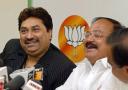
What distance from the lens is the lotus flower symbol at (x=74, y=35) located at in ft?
7.88

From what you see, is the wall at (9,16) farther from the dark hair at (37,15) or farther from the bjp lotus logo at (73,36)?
the dark hair at (37,15)

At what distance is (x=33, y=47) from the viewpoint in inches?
68.6

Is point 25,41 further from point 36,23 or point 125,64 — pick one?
point 125,64

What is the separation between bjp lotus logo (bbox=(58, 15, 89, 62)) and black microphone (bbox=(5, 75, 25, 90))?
1186 millimetres

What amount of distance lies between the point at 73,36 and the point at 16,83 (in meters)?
1.30

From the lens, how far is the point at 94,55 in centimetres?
147

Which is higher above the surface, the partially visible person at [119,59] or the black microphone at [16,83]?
the partially visible person at [119,59]

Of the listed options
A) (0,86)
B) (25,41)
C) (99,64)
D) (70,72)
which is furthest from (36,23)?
(0,86)

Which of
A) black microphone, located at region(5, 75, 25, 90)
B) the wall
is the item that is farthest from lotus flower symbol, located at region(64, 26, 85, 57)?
black microphone, located at region(5, 75, 25, 90)

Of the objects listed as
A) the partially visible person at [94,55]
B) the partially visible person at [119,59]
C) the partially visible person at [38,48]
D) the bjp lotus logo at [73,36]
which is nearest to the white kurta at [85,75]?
the partially visible person at [94,55]

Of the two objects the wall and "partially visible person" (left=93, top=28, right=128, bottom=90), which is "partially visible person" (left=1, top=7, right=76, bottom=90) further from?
the wall

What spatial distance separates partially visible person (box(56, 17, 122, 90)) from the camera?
144cm

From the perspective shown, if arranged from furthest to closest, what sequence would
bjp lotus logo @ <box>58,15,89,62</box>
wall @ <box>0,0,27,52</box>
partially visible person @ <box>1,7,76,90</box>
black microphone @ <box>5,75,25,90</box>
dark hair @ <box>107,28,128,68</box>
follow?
wall @ <box>0,0,27,52</box>, bjp lotus logo @ <box>58,15,89,62</box>, partially visible person @ <box>1,7,76,90</box>, black microphone @ <box>5,75,25,90</box>, dark hair @ <box>107,28,128,68</box>

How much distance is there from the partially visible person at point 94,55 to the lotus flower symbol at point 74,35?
2.73 feet
